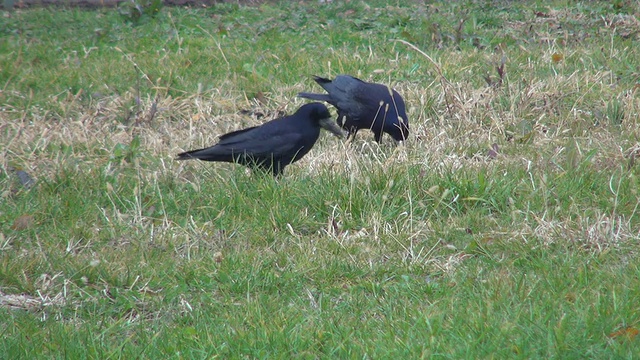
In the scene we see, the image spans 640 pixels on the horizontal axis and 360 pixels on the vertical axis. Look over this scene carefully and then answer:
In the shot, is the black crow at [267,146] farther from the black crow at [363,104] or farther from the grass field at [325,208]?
the black crow at [363,104]

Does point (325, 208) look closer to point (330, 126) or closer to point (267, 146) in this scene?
point (267, 146)


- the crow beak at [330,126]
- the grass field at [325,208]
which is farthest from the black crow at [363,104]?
the crow beak at [330,126]

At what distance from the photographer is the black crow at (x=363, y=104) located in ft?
19.0

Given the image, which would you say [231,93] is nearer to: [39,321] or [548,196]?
[548,196]

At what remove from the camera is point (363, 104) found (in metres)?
5.98

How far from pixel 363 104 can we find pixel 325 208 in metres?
1.74

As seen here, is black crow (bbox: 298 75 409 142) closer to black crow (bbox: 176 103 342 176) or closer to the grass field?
the grass field

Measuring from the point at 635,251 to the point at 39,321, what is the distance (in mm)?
2746

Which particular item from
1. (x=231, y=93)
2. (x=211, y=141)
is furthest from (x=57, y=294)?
(x=231, y=93)

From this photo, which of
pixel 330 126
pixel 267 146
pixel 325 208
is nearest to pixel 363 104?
pixel 330 126

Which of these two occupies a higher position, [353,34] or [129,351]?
[129,351]

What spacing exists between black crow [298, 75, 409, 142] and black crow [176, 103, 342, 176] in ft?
2.28

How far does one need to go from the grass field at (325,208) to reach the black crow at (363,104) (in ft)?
0.55

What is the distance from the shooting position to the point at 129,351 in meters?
3.08
